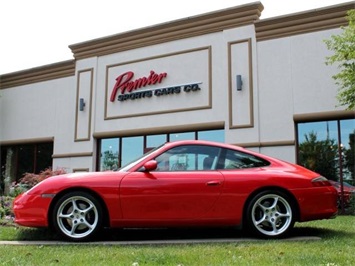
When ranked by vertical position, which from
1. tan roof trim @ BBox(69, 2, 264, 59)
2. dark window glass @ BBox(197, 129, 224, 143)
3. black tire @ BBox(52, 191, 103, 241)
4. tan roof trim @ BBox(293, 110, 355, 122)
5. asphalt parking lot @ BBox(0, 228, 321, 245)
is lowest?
asphalt parking lot @ BBox(0, 228, 321, 245)

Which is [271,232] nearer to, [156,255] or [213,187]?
[213,187]

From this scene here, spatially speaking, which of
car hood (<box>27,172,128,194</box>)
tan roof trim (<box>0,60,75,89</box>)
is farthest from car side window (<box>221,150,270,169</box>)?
tan roof trim (<box>0,60,75,89</box>)

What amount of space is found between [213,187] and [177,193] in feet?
1.48

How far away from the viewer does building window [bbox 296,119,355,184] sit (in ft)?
36.2

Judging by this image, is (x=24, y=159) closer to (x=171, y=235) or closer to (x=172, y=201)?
(x=171, y=235)

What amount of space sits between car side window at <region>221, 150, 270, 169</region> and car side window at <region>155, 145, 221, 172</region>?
0.15 metres

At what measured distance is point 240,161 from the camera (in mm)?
5270

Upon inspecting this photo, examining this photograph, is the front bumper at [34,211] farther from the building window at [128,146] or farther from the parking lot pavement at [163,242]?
the building window at [128,146]

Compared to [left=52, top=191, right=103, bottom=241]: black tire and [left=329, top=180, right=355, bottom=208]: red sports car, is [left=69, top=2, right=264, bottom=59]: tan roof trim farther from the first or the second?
[left=52, top=191, right=103, bottom=241]: black tire

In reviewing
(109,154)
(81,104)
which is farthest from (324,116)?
(81,104)

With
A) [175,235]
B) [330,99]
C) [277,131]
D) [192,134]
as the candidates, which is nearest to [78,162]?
[192,134]

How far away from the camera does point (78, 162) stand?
50.5ft

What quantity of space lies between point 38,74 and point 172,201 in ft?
47.4

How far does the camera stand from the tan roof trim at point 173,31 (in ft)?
42.3
